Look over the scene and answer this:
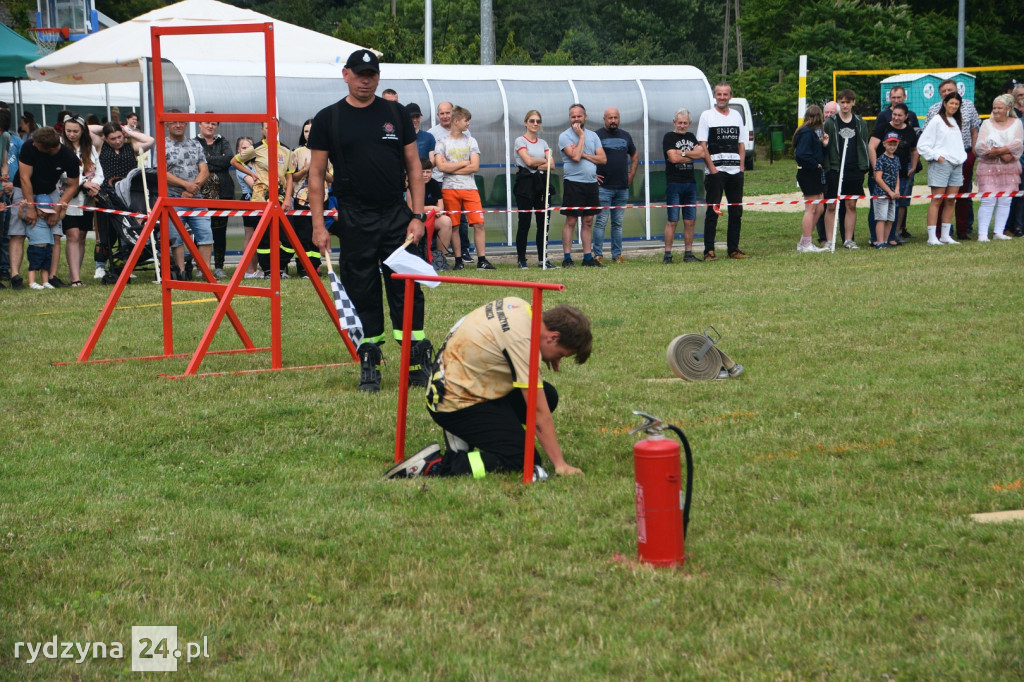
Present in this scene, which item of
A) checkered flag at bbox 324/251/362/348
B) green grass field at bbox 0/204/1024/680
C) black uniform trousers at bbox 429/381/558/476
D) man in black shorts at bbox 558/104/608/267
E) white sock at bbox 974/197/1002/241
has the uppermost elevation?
man in black shorts at bbox 558/104/608/267

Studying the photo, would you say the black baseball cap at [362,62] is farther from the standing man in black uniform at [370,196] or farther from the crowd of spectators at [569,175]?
the crowd of spectators at [569,175]

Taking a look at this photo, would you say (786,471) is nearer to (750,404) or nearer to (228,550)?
(750,404)

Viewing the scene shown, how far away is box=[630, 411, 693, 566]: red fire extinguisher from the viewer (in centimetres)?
441

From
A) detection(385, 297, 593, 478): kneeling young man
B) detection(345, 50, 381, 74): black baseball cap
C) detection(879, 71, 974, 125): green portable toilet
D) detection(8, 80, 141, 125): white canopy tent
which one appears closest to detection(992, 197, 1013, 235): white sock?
detection(345, 50, 381, 74): black baseball cap

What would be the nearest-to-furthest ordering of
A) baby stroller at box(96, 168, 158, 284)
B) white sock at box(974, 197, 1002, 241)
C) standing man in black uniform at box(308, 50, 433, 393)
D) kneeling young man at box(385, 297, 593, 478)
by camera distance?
kneeling young man at box(385, 297, 593, 478) → standing man in black uniform at box(308, 50, 433, 393) → baby stroller at box(96, 168, 158, 284) → white sock at box(974, 197, 1002, 241)

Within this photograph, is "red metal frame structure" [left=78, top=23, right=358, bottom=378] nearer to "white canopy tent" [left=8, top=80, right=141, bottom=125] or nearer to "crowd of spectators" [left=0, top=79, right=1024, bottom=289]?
"crowd of spectators" [left=0, top=79, right=1024, bottom=289]

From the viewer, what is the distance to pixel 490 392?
5.88 m

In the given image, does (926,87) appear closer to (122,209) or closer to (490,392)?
(122,209)

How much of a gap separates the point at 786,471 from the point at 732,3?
→ 79902mm

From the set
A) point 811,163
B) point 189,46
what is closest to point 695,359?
point 811,163

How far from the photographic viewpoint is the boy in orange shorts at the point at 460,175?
15.6m

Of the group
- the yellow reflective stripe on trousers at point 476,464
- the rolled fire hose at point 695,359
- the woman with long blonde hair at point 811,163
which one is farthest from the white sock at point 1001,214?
the yellow reflective stripe on trousers at point 476,464

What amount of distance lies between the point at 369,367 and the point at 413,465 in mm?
2226

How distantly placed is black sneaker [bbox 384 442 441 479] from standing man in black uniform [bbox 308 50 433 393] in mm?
1894
